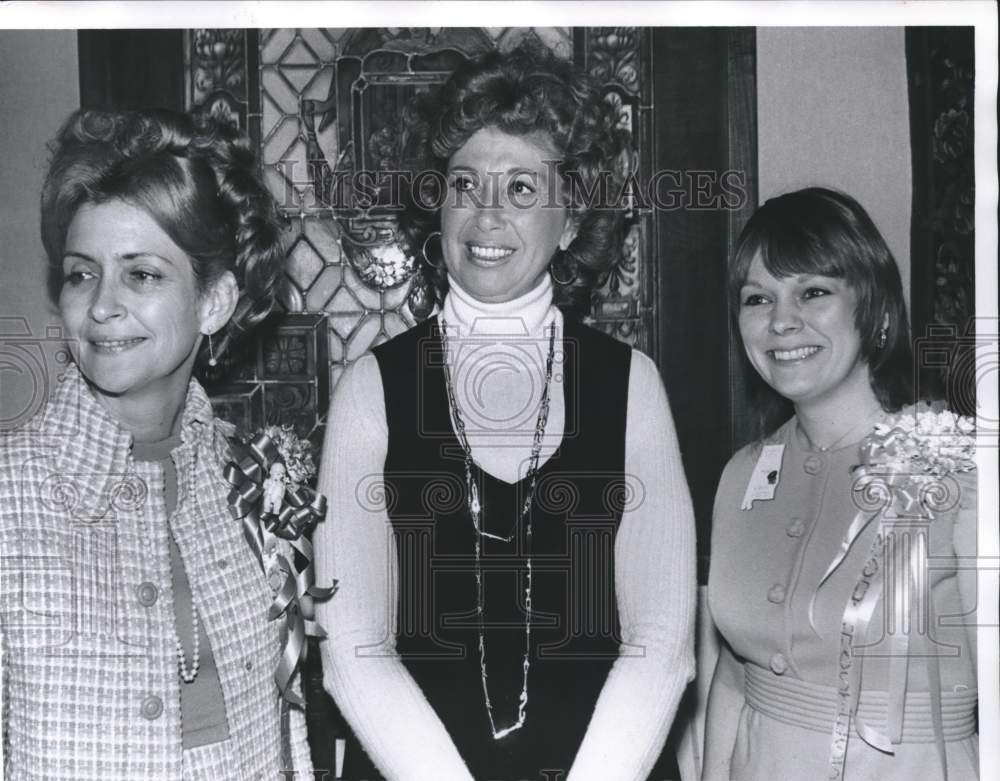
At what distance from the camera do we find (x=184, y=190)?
3.60 ft

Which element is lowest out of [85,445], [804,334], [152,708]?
[152,708]

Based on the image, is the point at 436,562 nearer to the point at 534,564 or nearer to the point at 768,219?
the point at 534,564

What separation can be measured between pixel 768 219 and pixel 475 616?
0.55m

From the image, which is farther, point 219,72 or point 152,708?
point 219,72

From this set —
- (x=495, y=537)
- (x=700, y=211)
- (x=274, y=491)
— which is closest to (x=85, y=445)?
(x=274, y=491)

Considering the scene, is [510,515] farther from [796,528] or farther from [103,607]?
[103,607]

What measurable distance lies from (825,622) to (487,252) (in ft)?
1.80

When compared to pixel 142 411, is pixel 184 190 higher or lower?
higher

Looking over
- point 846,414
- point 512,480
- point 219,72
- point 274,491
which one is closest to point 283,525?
point 274,491

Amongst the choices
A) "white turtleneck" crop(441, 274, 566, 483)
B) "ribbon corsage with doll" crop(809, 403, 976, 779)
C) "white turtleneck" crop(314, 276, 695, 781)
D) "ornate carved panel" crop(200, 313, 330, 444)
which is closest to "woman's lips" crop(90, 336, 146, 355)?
"ornate carved panel" crop(200, 313, 330, 444)

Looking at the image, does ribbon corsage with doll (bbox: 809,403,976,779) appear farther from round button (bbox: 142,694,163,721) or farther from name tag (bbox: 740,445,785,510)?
round button (bbox: 142,694,163,721)

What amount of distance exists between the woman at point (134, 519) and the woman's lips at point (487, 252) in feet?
0.83

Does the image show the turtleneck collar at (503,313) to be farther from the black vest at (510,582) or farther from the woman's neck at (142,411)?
the woman's neck at (142,411)

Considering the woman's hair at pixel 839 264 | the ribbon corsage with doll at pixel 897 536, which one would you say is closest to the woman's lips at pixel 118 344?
the woman's hair at pixel 839 264
